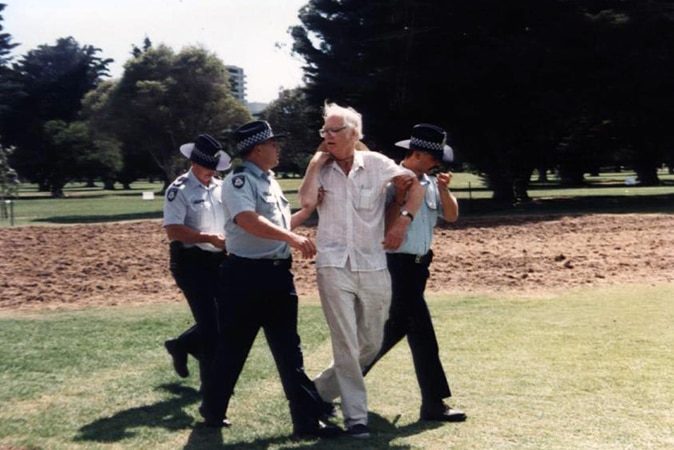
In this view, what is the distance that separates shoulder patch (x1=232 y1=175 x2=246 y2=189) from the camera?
5.24 meters

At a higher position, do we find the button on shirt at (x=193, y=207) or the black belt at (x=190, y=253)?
the button on shirt at (x=193, y=207)

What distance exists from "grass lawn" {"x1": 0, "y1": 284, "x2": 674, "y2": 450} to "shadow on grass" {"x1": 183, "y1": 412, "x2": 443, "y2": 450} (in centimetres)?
1

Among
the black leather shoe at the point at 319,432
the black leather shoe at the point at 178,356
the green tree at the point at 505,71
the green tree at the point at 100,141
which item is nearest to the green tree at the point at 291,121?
the green tree at the point at 100,141

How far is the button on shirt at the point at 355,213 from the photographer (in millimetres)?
5215

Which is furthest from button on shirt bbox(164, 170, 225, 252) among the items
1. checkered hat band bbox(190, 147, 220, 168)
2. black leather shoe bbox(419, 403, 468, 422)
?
black leather shoe bbox(419, 403, 468, 422)

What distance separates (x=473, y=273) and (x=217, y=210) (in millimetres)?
7864

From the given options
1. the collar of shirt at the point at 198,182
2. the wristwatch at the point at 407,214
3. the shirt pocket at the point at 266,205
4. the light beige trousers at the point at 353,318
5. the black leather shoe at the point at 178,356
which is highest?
the collar of shirt at the point at 198,182

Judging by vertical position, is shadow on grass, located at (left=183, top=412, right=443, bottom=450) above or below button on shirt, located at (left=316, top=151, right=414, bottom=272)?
below

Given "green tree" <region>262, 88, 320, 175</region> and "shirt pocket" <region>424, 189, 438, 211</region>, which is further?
"green tree" <region>262, 88, 320, 175</region>

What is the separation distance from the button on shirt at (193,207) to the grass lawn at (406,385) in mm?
1339

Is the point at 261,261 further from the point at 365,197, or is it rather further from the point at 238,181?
the point at 365,197

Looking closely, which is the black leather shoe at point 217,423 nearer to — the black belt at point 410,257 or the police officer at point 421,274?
the police officer at point 421,274

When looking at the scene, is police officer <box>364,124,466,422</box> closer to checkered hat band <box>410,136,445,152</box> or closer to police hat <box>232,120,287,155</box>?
checkered hat band <box>410,136,445,152</box>

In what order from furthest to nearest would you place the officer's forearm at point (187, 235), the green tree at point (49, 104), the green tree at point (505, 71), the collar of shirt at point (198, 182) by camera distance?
1. the green tree at point (49, 104)
2. the green tree at point (505, 71)
3. the collar of shirt at point (198, 182)
4. the officer's forearm at point (187, 235)
